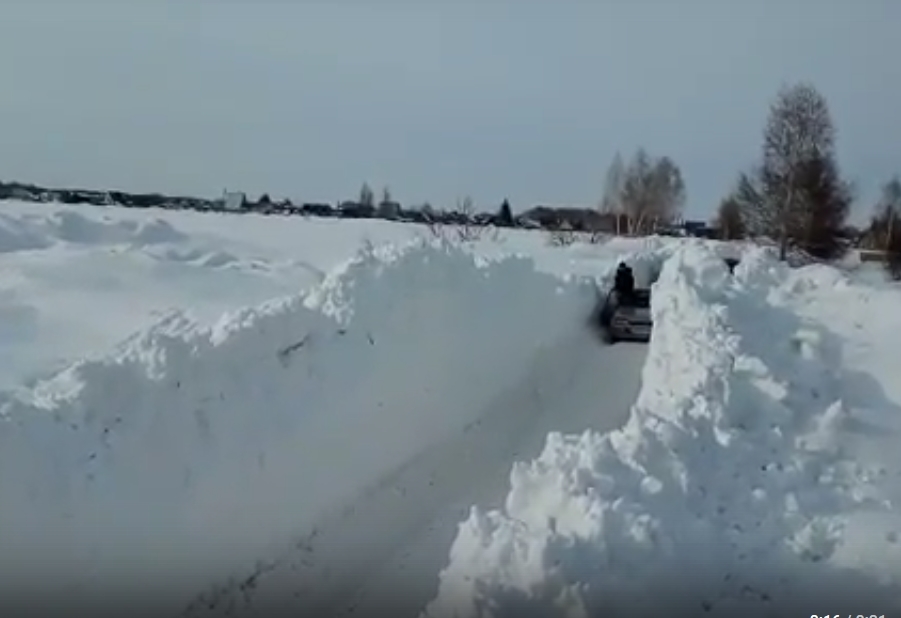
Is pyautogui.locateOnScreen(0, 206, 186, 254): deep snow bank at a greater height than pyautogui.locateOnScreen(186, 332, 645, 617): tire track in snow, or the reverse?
pyautogui.locateOnScreen(0, 206, 186, 254): deep snow bank

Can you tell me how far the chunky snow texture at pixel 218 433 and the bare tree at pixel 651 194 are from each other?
44968mm

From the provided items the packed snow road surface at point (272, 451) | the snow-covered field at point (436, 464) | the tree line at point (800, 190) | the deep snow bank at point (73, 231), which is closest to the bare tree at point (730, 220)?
the tree line at point (800, 190)

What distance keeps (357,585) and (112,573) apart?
1400 millimetres

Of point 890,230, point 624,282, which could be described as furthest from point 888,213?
point 624,282

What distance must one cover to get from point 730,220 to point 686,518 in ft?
131

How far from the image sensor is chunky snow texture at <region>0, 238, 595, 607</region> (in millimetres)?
5105

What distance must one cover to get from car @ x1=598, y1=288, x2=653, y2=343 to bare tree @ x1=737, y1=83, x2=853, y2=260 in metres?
18.9

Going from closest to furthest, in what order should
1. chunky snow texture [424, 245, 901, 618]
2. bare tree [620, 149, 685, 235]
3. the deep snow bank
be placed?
chunky snow texture [424, 245, 901, 618] → the deep snow bank → bare tree [620, 149, 685, 235]

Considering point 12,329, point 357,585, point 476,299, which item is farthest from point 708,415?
point 12,329

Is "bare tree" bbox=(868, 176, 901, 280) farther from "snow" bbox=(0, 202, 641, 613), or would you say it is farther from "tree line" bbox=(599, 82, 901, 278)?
"snow" bbox=(0, 202, 641, 613)

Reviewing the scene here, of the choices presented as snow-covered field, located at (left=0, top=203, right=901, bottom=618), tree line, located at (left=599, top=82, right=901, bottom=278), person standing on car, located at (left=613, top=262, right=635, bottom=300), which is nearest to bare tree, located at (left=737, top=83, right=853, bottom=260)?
tree line, located at (left=599, top=82, right=901, bottom=278)

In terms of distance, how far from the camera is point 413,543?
660cm

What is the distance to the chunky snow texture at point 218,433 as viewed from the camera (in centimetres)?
511

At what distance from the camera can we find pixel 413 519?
7051 mm
